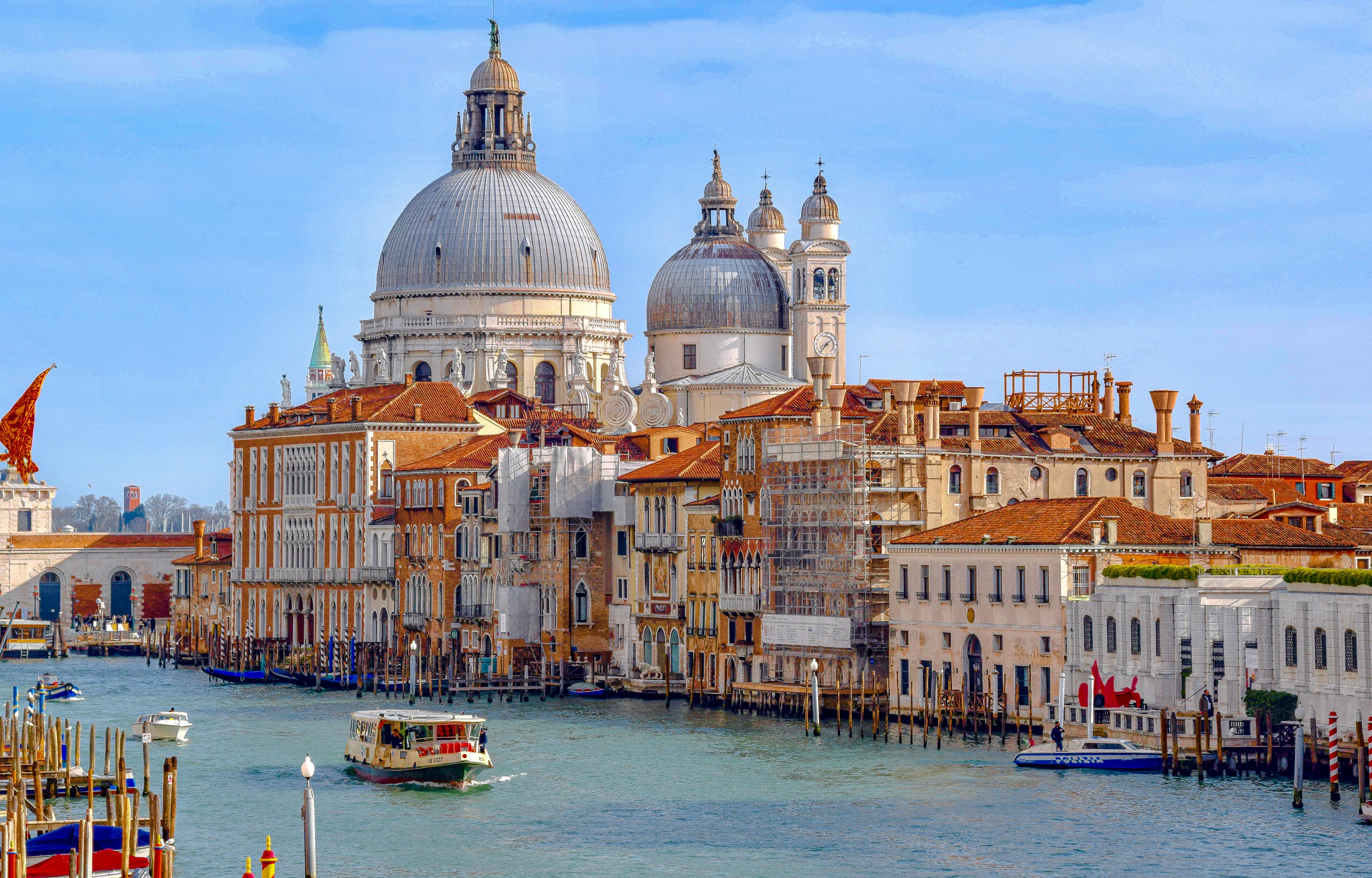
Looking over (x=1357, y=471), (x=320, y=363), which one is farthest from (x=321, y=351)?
(x=1357, y=471)

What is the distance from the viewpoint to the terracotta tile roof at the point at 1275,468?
3354 inches

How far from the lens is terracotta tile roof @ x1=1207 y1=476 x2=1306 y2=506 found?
76312 mm

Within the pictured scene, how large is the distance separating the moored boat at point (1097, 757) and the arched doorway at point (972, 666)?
7398mm

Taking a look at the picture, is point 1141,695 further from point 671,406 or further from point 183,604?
point 183,604

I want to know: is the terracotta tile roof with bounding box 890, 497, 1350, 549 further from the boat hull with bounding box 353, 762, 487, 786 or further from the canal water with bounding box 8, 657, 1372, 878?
the boat hull with bounding box 353, 762, 487, 786

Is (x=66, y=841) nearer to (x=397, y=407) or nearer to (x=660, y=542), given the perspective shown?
(x=660, y=542)

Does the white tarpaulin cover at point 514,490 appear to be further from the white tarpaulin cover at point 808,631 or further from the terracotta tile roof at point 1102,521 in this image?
the terracotta tile roof at point 1102,521

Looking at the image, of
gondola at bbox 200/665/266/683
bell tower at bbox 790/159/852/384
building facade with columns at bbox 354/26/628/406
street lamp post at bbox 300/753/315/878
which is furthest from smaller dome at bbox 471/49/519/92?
street lamp post at bbox 300/753/315/878

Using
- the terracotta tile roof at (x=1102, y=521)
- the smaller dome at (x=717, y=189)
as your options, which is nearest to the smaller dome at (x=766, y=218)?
the smaller dome at (x=717, y=189)

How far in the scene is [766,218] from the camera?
105 m

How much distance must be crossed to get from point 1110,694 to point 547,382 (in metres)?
54.4

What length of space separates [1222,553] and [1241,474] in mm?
30499

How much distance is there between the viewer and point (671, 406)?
9312 cm

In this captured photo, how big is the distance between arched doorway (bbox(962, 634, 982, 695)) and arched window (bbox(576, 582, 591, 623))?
19.3 m
